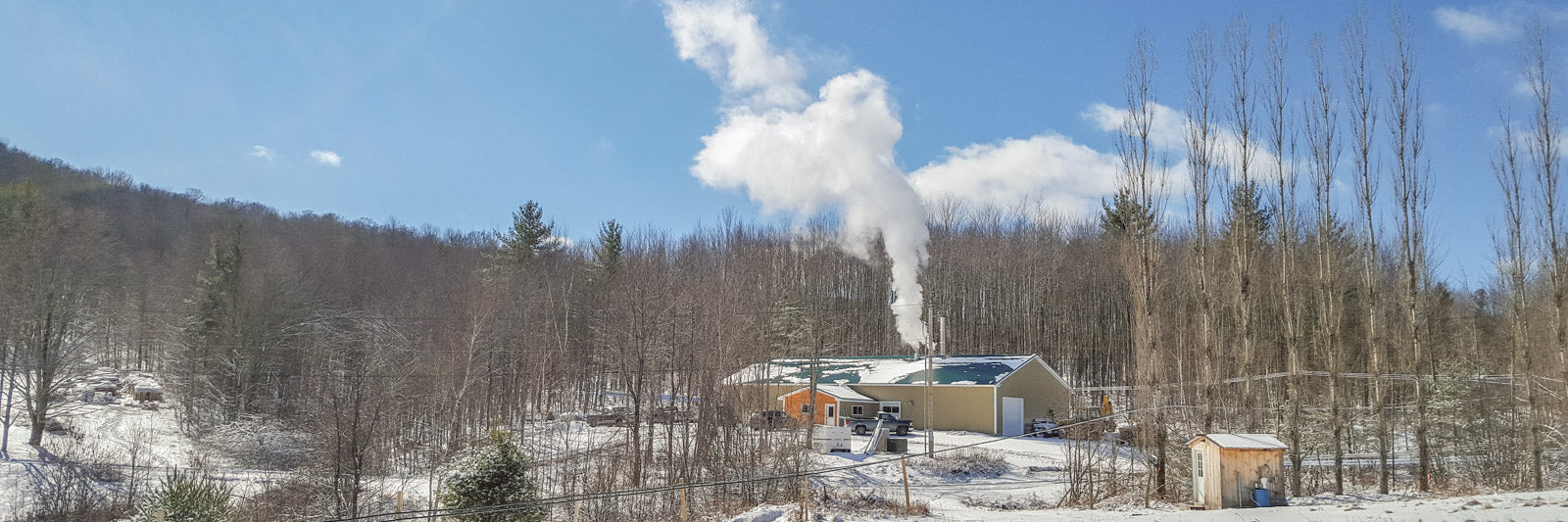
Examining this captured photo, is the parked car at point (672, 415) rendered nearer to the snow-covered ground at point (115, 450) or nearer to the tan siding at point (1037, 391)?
the snow-covered ground at point (115, 450)

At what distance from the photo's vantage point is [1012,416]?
41.9 metres

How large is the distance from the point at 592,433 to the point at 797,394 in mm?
11749

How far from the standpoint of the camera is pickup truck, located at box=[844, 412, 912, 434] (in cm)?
3820

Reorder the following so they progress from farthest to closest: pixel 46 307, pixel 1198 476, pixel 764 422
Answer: pixel 46 307 < pixel 764 422 < pixel 1198 476

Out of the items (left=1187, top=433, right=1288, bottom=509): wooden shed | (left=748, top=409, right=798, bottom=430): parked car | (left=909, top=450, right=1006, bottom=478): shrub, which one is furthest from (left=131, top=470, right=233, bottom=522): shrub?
(left=909, top=450, right=1006, bottom=478): shrub

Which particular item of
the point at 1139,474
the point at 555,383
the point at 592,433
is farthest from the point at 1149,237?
the point at 555,383

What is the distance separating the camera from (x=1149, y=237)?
2088cm

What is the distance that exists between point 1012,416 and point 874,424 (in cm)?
690

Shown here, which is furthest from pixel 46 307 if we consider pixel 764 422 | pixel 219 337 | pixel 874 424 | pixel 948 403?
pixel 948 403

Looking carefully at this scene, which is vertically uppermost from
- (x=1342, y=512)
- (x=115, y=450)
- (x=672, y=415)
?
(x=672, y=415)

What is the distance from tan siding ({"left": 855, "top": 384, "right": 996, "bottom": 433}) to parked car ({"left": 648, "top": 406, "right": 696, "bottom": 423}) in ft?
43.7

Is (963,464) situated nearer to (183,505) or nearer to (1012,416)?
(1012,416)

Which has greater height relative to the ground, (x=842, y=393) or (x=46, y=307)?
(x=46, y=307)

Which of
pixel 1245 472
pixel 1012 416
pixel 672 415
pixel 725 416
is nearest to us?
pixel 1245 472
